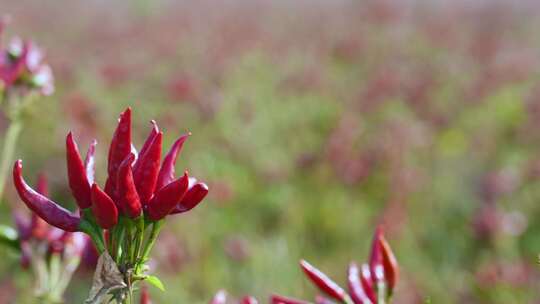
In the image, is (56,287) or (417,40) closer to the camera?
(56,287)

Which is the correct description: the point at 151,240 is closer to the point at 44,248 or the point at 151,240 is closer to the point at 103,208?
the point at 103,208

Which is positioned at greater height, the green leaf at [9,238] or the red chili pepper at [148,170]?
the red chili pepper at [148,170]

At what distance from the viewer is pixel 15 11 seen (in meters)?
11.4

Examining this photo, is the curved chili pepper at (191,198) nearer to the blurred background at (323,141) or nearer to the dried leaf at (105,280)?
the dried leaf at (105,280)

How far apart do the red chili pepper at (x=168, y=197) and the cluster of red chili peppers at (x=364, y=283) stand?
173 mm

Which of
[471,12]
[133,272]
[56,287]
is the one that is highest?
[133,272]

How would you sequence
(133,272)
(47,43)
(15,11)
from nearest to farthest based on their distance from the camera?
(133,272) → (47,43) → (15,11)

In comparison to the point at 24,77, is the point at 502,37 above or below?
below

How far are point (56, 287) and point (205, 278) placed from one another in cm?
287

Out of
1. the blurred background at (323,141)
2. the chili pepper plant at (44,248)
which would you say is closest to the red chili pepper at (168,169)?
the chili pepper plant at (44,248)

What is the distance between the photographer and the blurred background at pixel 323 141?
429 cm

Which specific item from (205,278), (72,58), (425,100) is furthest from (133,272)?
Answer: (72,58)

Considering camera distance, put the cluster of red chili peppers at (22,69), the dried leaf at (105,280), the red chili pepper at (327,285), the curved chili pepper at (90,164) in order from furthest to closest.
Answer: the cluster of red chili peppers at (22,69) → the red chili pepper at (327,285) → the curved chili pepper at (90,164) → the dried leaf at (105,280)

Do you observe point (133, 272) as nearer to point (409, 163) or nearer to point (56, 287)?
point (56, 287)
